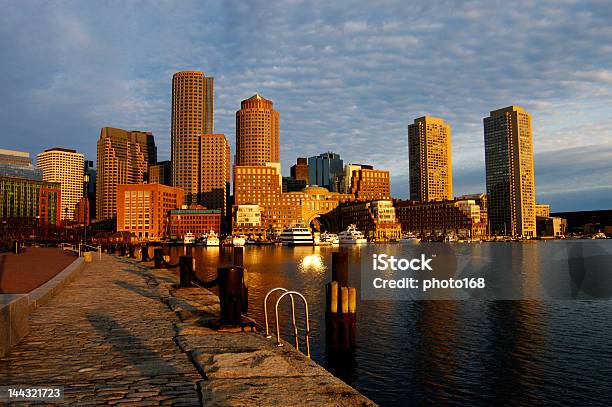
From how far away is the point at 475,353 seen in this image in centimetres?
2189

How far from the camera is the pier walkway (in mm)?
8703

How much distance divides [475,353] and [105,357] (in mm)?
16754

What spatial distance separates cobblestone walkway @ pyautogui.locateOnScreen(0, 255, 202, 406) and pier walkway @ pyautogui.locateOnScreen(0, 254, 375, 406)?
0.06 ft

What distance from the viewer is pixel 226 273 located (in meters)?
14.8

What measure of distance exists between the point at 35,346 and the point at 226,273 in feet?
17.7

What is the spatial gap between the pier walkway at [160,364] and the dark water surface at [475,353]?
6409 mm

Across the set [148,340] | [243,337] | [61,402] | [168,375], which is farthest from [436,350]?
[61,402]

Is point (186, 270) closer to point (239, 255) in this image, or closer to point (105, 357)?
point (239, 255)

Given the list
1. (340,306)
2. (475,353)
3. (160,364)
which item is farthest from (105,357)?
(475,353)

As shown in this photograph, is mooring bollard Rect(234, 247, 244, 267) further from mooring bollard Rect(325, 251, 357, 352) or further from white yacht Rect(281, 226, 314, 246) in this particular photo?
white yacht Rect(281, 226, 314, 246)

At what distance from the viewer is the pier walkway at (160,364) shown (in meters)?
8.70

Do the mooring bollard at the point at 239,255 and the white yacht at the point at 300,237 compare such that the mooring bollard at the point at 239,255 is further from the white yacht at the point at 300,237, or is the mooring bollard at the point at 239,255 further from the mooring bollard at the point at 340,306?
the white yacht at the point at 300,237

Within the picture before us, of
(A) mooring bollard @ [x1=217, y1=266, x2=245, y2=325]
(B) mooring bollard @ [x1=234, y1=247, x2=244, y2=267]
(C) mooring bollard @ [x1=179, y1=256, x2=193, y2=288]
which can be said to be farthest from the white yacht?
(A) mooring bollard @ [x1=217, y1=266, x2=245, y2=325]

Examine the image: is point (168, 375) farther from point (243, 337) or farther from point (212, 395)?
point (243, 337)
